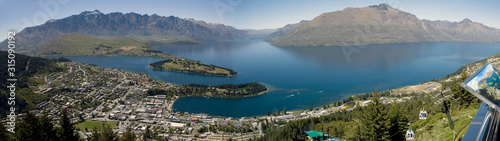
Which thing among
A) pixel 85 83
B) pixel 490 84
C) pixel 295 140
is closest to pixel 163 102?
pixel 85 83

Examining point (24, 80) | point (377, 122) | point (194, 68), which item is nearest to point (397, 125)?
Result: point (377, 122)

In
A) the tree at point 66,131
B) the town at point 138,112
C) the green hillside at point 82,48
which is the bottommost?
the town at point 138,112

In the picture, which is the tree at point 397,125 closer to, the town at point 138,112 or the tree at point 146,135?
the town at point 138,112

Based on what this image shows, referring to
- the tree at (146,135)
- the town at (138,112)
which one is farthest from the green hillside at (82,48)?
the tree at (146,135)

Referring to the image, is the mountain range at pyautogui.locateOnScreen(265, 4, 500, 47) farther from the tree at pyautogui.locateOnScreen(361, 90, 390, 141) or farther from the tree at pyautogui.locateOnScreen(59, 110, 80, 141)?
the tree at pyautogui.locateOnScreen(59, 110, 80, 141)

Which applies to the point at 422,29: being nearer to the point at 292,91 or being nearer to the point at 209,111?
the point at 292,91

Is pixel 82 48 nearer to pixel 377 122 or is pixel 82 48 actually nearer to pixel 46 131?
pixel 46 131
